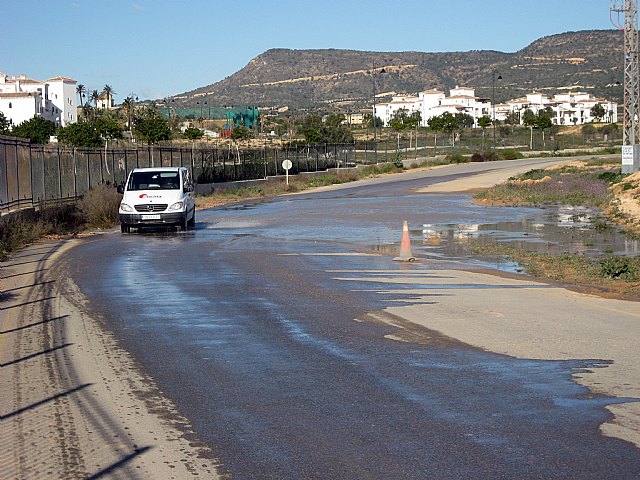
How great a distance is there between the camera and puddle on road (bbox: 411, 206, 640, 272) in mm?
22922

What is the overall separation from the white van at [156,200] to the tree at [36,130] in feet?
241

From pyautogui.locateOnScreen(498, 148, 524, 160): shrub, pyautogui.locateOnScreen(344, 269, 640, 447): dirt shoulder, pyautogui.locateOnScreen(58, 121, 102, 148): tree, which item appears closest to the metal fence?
pyautogui.locateOnScreen(344, 269, 640, 447): dirt shoulder

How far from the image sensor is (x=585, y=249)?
24.1 m

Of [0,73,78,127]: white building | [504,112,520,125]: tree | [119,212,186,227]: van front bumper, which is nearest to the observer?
[119,212,186,227]: van front bumper

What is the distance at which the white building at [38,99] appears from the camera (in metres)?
146

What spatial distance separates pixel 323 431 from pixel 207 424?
98 centimetres

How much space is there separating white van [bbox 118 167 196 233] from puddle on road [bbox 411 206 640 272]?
7.50m

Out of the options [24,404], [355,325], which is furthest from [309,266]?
[24,404]

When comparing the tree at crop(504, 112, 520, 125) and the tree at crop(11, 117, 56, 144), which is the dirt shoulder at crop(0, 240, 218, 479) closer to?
the tree at crop(11, 117, 56, 144)

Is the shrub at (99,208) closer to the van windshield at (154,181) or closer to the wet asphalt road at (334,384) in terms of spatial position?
the van windshield at (154,181)

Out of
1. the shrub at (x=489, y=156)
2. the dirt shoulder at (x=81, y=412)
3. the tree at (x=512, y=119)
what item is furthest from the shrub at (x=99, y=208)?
the tree at (x=512, y=119)

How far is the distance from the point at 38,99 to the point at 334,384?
150169mm

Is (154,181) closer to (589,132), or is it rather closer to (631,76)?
(631,76)

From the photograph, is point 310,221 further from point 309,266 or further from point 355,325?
point 355,325
